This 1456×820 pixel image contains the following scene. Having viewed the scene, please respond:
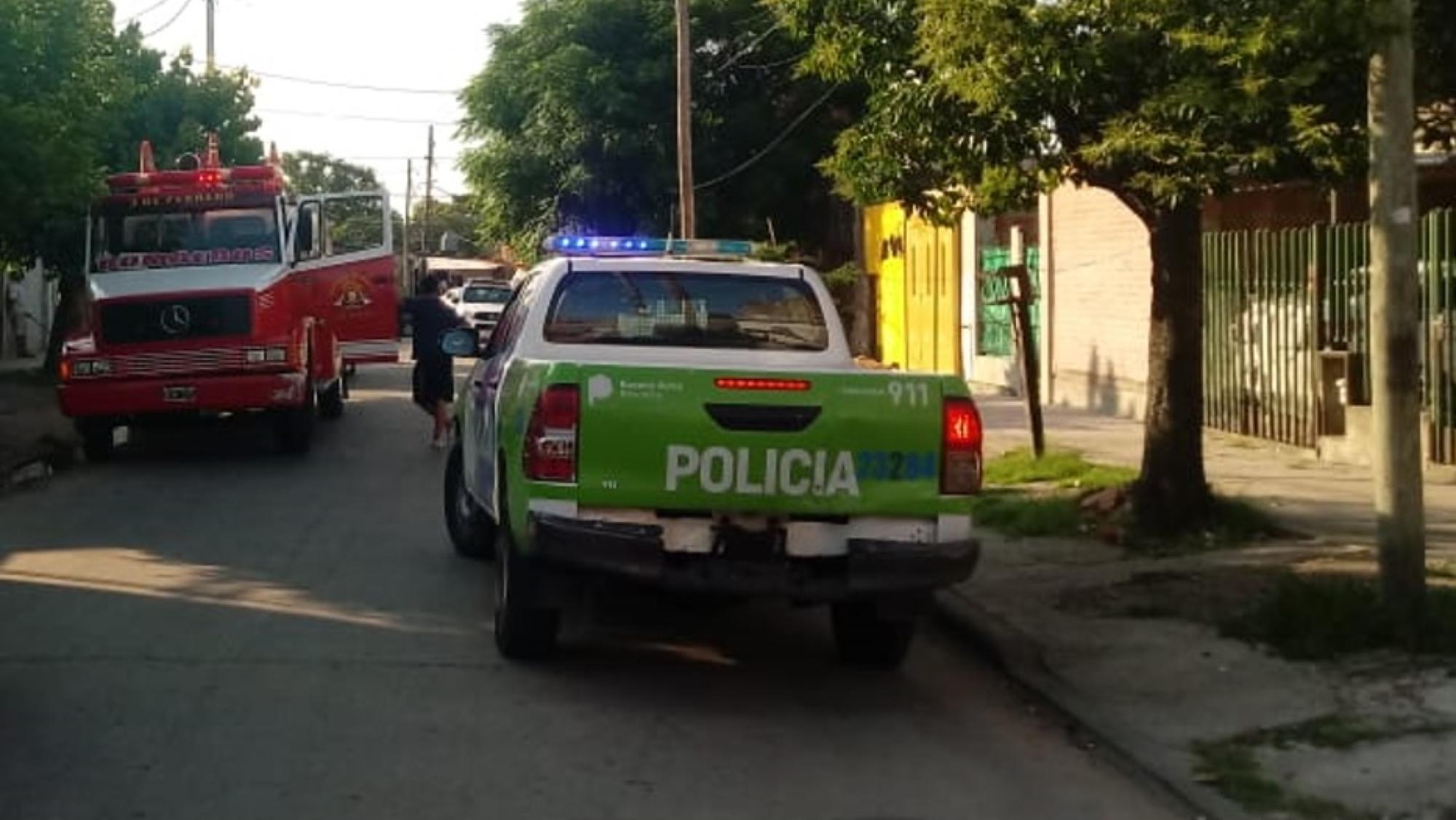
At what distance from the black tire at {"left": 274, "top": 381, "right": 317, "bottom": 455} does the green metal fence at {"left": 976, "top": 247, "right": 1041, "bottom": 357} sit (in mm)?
9736

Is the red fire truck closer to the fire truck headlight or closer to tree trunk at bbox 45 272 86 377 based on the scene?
the fire truck headlight

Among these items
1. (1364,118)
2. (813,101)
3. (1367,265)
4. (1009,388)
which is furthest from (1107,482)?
(813,101)

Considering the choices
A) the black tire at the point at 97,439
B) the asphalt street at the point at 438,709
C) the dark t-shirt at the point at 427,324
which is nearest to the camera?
the asphalt street at the point at 438,709

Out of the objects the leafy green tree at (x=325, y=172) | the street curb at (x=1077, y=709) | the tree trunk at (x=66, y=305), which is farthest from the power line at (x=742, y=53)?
the leafy green tree at (x=325, y=172)

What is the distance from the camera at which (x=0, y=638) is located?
29.9ft

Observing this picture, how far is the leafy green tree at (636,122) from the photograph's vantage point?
3516 cm

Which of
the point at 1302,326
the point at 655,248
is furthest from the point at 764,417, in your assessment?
the point at 1302,326

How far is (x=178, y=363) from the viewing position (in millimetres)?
17453

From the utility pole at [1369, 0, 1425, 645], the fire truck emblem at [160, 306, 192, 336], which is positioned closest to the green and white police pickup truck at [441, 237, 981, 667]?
the utility pole at [1369, 0, 1425, 645]

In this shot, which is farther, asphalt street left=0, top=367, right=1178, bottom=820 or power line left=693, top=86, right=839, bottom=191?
power line left=693, top=86, right=839, bottom=191

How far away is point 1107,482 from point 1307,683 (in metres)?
6.18

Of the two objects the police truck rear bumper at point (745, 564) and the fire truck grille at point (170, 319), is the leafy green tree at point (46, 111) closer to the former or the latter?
the fire truck grille at point (170, 319)

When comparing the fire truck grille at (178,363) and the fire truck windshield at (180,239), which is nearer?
the fire truck grille at (178,363)

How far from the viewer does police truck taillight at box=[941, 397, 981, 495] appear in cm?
784
